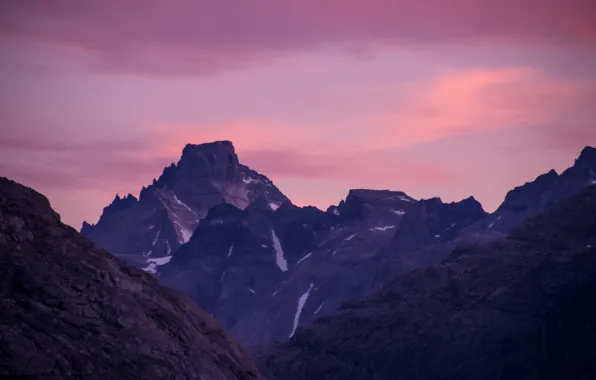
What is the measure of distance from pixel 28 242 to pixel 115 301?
13.9 m

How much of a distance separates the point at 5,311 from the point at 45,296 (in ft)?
33.8

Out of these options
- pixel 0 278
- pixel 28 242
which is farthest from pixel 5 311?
pixel 28 242

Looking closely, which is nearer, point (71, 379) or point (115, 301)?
point (71, 379)

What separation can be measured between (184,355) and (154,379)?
32.4 ft

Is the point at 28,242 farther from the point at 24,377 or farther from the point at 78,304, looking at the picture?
the point at 24,377

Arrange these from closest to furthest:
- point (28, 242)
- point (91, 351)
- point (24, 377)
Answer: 1. point (24, 377)
2. point (91, 351)
3. point (28, 242)

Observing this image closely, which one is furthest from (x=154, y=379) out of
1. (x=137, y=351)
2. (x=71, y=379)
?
(x=71, y=379)

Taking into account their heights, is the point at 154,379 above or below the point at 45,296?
below

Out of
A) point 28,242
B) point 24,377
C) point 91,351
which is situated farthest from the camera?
point 28,242

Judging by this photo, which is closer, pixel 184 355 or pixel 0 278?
pixel 0 278

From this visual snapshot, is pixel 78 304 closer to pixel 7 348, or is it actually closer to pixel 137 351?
pixel 137 351

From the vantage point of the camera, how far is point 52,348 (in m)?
177

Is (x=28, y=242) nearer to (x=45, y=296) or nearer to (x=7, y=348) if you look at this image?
(x=45, y=296)

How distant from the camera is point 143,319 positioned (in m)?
198
